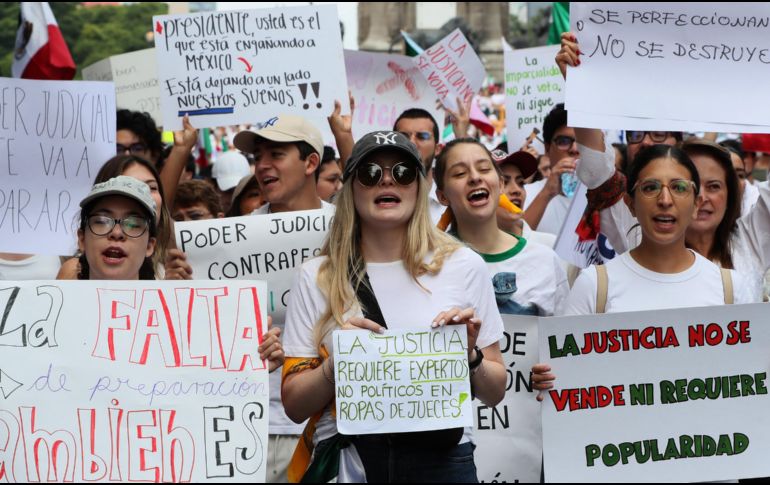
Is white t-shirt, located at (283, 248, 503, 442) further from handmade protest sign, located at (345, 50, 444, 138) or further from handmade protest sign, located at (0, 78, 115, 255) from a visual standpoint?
handmade protest sign, located at (345, 50, 444, 138)

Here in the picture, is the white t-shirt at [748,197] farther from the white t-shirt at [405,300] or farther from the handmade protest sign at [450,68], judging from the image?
the white t-shirt at [405,300]

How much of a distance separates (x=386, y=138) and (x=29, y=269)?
2.28 meters

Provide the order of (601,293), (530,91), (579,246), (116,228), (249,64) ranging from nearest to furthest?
(116,228)
(601,293)
(579,246)
(249,64)
(530,91)

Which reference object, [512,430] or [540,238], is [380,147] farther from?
[540,238]

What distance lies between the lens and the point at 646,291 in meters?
4.53

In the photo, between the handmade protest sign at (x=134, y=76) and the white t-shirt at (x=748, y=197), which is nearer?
the white t-shirt at (x=748, y=197)

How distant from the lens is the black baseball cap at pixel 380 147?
4.10 m

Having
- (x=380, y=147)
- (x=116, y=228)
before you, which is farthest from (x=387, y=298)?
(x=116, y=228)

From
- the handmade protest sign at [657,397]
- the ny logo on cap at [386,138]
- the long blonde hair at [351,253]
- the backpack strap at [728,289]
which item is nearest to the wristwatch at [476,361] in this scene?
the long blonde hair at [351,253]

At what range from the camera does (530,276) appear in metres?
4.98

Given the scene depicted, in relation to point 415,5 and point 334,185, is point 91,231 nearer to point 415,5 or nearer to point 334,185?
point 334,185

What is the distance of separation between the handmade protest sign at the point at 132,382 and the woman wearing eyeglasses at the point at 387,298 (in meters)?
0.20

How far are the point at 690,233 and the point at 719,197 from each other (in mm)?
198

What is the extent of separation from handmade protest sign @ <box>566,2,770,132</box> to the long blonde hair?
0.86m
